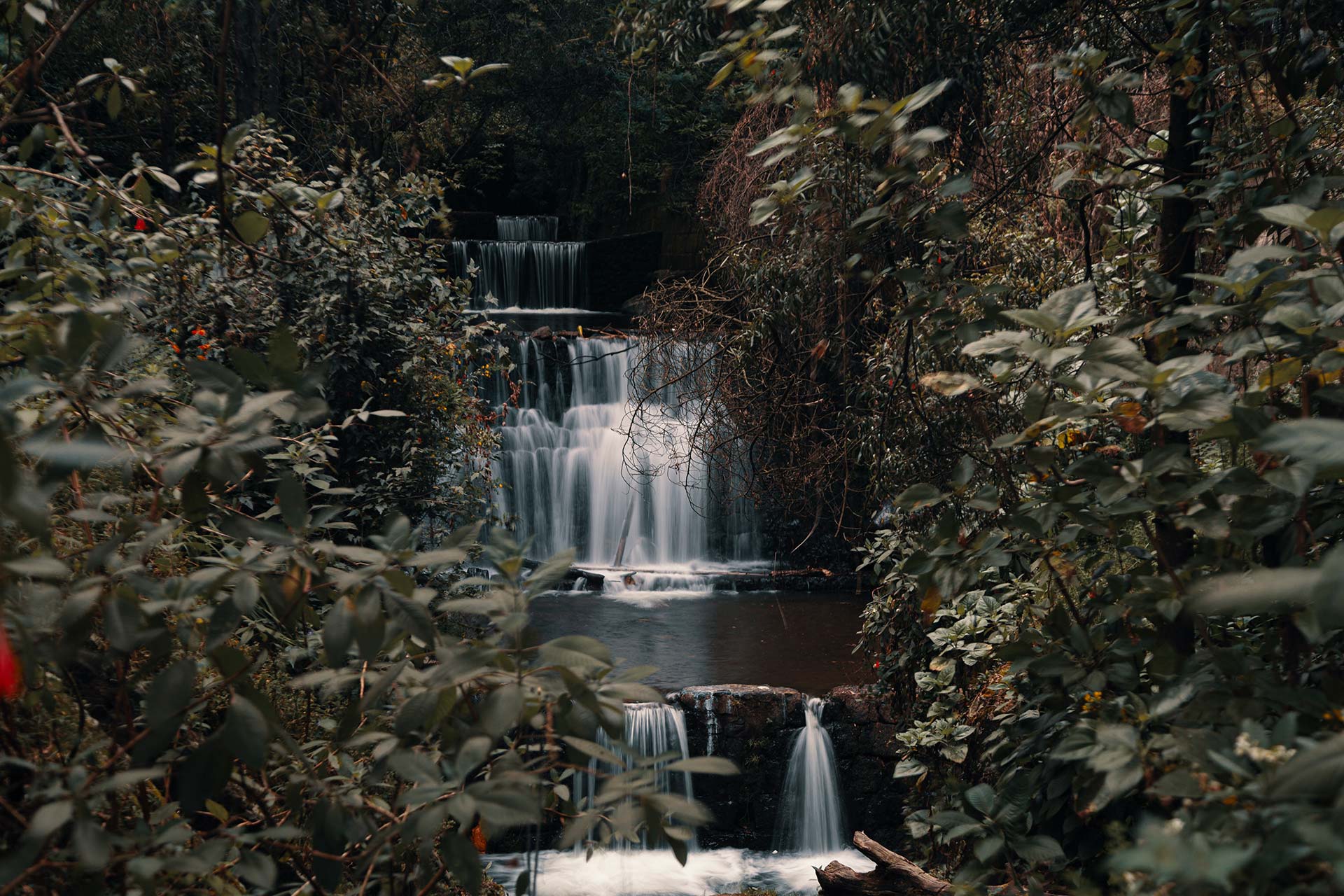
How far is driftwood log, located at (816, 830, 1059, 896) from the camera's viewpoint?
125 inches

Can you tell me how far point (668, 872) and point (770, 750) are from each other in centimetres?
109

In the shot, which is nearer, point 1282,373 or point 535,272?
point 1282,373

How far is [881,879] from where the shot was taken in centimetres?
332

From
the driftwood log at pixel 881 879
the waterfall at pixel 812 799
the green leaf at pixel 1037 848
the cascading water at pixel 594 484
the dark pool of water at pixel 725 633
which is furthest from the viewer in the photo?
the cascading water at pixel 594 484

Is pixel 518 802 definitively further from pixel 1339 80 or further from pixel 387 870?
pixel 1339 80

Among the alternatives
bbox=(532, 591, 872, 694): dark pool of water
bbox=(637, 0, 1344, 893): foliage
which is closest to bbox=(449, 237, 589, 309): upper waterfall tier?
bbox=(532, 591, 872, 694): dark pool of water

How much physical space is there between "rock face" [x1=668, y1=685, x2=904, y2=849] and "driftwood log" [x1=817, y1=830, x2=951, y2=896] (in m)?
3.09

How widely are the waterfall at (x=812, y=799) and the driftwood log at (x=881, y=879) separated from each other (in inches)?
Result: 121

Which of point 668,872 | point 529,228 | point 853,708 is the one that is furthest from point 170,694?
point 529,228

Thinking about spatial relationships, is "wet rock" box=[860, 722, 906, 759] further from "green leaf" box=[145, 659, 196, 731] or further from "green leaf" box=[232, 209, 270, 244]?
"green leaf" box=[145, 659, 196, 731]

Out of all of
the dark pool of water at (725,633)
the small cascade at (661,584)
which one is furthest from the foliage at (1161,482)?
the small cascade at (661,584)

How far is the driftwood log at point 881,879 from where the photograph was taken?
3176mm

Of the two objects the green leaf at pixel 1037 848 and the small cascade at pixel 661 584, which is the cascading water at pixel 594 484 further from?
the green leaf at pixel 1037 848

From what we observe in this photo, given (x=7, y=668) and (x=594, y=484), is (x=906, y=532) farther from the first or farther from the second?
(x=594, y=484)
